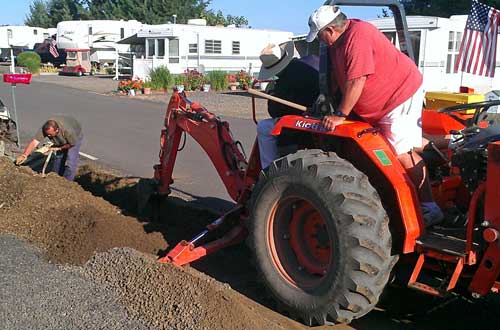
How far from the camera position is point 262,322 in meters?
3.85

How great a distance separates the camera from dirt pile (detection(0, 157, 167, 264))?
5191 mm

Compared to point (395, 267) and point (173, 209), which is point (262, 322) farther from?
point (173, 209)

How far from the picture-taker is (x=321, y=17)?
4125 mm

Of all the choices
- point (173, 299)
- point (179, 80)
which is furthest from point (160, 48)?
point (173, 299)

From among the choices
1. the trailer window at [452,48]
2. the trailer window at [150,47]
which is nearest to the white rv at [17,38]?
the trailer window at [150,47]

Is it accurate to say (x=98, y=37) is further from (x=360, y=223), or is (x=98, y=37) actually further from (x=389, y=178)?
(x=360, y=223)

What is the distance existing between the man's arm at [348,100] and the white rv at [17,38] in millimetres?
62013

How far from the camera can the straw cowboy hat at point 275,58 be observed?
16.6 feet

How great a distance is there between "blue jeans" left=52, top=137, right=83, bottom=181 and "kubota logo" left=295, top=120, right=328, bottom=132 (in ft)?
15.9

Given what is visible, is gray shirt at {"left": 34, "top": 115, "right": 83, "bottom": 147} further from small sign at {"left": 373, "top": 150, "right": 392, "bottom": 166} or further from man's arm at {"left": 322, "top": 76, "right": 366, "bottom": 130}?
small sign at {"left": 373, "top": 150, "right": 392, "bottom": 166}

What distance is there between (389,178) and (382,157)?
0.18 m

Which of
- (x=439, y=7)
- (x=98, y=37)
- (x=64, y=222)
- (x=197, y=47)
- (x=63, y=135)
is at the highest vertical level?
(x=439, y=7)

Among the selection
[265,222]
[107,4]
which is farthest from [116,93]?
[107,4]

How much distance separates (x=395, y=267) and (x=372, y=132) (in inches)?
37.3
